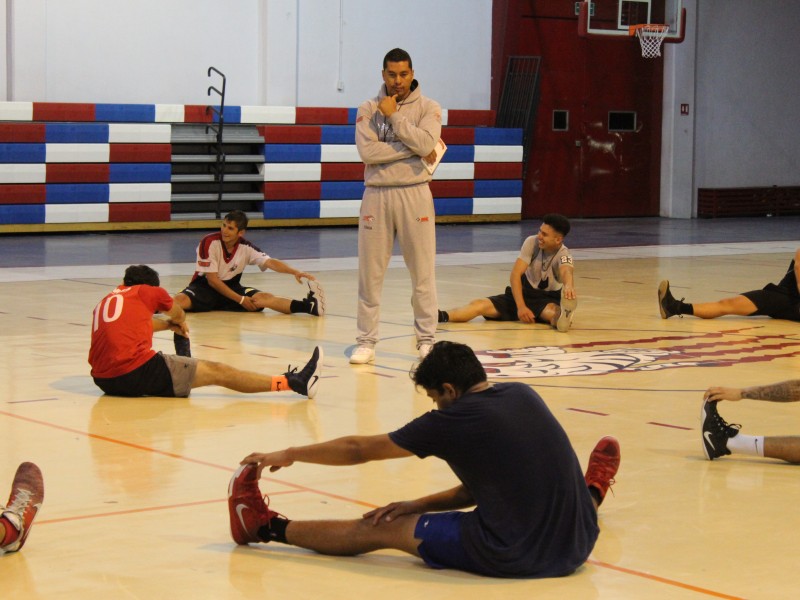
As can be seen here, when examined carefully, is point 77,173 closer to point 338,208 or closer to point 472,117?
Result: point 338,208

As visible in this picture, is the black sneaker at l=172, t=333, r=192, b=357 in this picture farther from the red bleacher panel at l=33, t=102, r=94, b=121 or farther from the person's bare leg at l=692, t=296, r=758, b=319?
the red bleacher panel at l=33, t=102, r=94, b=121

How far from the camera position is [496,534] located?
4344mm

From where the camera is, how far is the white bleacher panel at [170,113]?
20.2 meters

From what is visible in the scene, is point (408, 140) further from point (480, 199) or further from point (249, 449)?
point (480, 199)

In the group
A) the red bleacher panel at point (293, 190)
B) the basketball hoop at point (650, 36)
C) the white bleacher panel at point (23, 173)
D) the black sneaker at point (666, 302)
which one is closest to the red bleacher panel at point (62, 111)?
the white bleacher panel at point (23, 173)

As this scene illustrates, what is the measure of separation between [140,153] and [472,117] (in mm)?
6162

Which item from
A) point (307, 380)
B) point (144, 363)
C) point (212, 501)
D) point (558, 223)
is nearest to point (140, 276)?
point (144, 363)

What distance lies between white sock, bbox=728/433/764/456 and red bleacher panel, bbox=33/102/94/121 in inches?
596

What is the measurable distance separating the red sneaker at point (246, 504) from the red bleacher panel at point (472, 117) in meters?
18.6

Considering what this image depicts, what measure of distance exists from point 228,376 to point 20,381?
1456 millimetres

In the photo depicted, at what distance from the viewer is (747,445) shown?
6.20 metres

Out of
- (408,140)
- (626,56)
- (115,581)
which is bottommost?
(115,581)

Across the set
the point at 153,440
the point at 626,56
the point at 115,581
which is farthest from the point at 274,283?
the point at 626,56

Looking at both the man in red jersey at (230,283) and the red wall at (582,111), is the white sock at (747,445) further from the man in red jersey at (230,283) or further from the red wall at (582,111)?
the red wall at (582,111)
